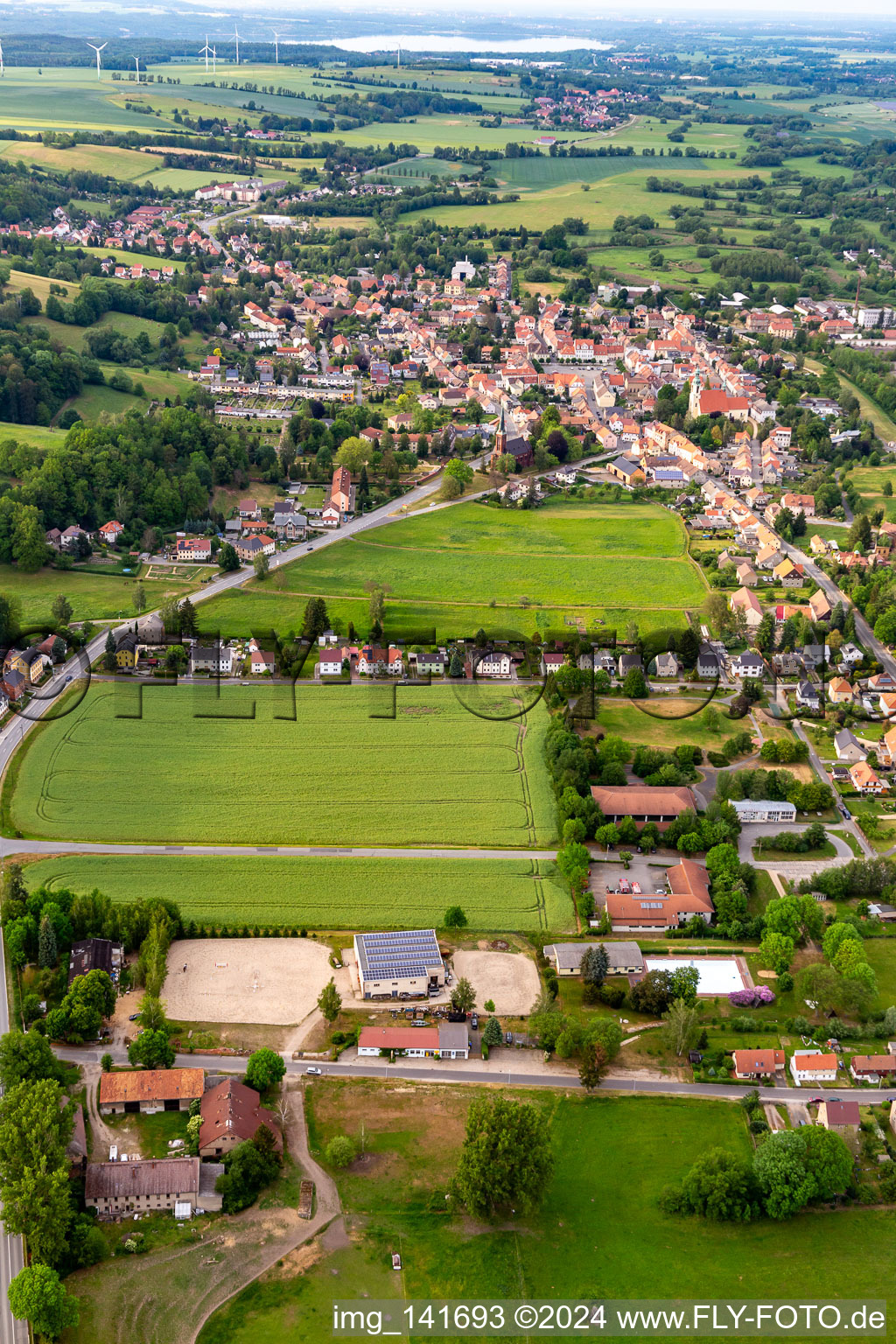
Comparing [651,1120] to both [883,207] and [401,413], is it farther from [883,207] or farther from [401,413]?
[883,207]

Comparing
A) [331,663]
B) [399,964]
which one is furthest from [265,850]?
[331,663]

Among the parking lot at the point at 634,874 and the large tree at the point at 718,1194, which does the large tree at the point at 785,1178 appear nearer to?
the large tree at the point at 718,1194

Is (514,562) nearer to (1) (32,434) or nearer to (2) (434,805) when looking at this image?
(2) (434,805)

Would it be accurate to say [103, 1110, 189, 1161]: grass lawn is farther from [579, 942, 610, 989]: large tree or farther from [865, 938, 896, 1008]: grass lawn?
[865, 938, 896, 1008]: grass lawn

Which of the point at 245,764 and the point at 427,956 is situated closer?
the point at 427,956

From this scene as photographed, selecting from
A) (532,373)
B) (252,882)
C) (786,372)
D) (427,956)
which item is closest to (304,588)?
(252,882)

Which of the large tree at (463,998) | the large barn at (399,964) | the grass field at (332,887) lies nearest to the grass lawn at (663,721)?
the grass field at (332,887)
